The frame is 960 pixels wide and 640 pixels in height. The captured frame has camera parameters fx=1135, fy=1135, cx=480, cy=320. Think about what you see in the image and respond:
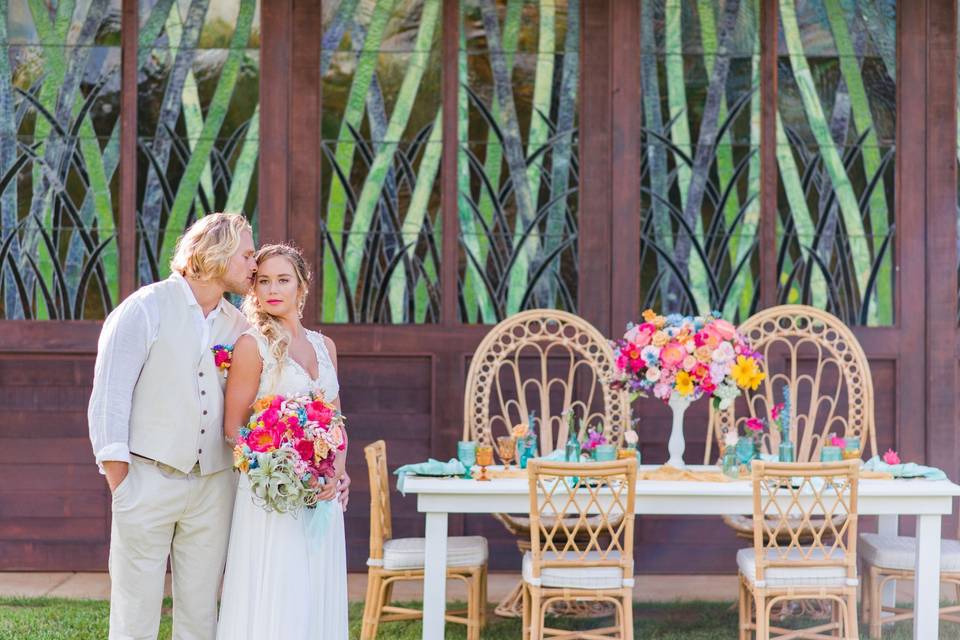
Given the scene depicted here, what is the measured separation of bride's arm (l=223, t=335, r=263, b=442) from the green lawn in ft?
5.66

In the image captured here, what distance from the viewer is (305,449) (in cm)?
343

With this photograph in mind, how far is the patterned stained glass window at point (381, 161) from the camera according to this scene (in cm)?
629

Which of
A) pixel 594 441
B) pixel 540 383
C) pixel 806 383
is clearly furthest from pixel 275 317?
pixel 806 383

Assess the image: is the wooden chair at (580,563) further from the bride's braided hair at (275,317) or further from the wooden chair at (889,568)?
the wooden chair at (889,568)

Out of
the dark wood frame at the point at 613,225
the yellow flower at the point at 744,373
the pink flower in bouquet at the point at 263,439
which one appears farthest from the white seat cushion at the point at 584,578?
the dark wood frame at the point at 613,225

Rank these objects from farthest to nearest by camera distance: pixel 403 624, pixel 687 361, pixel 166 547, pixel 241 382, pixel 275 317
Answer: pixel 403 624, pixel 687 361, pixel 275 317, pixel 241 382, pixel 166 547

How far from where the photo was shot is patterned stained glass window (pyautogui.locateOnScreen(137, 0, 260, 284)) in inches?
245

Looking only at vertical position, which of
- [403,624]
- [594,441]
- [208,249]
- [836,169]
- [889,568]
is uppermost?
[836,169]

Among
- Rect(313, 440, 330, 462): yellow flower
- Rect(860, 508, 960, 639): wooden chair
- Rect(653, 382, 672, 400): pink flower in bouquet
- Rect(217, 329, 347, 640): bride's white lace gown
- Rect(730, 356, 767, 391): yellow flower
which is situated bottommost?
Rect(860, 508, 960, 639): wooden chair

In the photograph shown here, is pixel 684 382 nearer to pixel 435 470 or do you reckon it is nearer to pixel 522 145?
pixel 435 470

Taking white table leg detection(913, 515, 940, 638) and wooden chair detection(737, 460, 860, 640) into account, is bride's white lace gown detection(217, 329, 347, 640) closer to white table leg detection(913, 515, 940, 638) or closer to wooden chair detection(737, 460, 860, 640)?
wooden chair detection(737, 460, 860, 640)

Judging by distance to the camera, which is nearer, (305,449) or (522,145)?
(305,449)

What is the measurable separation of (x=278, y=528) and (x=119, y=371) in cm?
67

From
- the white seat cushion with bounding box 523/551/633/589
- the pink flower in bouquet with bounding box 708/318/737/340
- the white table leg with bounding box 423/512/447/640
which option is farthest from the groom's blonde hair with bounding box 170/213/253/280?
the pink flower in bouquet with bounding box 708/318/737/340
